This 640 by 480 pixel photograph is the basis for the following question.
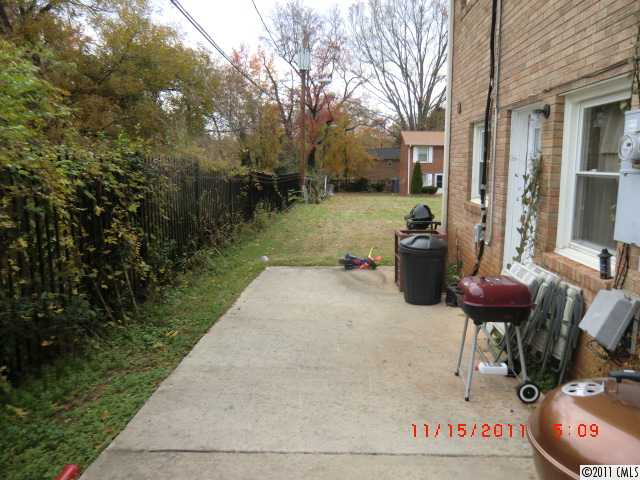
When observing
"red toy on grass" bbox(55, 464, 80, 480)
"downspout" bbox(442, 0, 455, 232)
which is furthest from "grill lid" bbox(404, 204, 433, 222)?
"red toy on grass" bbox(55, 464, 80, 480)

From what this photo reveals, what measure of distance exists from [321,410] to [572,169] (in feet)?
9.33

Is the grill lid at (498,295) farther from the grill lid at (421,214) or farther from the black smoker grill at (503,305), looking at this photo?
the grill lid at (421,214)

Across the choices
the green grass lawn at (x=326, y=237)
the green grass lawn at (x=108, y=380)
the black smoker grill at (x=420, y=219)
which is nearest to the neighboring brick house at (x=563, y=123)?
the black smoker grill at (x=420, y=219)

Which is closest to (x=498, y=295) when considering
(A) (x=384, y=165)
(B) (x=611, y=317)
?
(B) (x=611, y=317)

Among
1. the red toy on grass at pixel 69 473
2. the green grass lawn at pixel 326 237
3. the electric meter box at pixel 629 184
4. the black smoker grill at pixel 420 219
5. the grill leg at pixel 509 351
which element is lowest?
the green grass lawn at pixel 326 237

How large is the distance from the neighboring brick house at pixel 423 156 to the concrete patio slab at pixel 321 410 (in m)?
36.8

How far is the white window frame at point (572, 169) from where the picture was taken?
12.5 ft

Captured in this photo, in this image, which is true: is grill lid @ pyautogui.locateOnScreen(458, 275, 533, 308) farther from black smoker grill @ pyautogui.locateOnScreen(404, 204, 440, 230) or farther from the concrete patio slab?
black smoker grill @ pyautogui.locateOnScreen(404, 204, 440, 230)

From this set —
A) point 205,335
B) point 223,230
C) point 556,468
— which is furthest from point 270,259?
point 556,468

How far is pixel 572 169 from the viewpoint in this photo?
407 cm

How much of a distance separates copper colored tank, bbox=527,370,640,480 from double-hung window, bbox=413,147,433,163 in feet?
135

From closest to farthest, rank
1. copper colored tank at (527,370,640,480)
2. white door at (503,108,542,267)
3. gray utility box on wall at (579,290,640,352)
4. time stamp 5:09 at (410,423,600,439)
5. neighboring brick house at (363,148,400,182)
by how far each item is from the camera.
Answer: copper colored tank at (527,370,640,480) → gray utility box on wall at (579,290,640,352) → time stamp 5:09 at (410,423,600,439) → white door at (503,108,542,267) → neighboring brick house at (363,148,400,182)

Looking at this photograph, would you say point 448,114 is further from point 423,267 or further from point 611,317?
point 611,317

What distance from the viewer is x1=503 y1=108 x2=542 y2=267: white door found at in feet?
15.7
